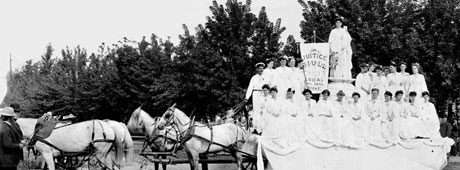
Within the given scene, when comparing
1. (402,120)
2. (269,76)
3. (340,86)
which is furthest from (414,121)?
(269,76)

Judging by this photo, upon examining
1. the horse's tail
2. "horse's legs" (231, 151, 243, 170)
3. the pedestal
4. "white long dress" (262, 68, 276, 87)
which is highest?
"white long dress" (262, 68, 276, 87)

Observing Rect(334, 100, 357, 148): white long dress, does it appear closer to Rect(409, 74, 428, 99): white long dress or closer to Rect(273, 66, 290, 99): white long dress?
Rect(273, 66, 290, 99): white long dress

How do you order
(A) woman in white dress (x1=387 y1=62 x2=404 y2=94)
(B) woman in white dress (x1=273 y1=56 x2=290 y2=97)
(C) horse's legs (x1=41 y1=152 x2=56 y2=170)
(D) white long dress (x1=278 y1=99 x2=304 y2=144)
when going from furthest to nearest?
(A) woman in white dress (x1=387 y1=62 x2=404 y2=94)
(B) woman in white dress (x1=273 y1=56 x2=290 y2=97)
(C) horse's legs (x1=41 y1=152 x2=56 y2=170)
(D) white long dress (x1=278 y1=99 x2=304 y2=144)

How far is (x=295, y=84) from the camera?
51.2 feet

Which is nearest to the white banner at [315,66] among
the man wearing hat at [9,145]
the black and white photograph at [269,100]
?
the black and white photograph at [269,100]

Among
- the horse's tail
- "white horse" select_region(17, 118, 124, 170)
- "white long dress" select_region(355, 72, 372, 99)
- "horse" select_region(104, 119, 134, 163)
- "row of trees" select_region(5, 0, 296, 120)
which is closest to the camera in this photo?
"white horse" select_region(17, 118, 124, 170)

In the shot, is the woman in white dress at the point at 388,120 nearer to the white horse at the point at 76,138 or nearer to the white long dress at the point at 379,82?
the white long dress at the point at 379,82

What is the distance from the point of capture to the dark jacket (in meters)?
9.49

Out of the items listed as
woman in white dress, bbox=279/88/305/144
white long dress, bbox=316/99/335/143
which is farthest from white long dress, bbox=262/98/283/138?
white long dress, bbox=316/99/335/143

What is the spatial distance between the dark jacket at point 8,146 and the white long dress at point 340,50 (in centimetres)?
903

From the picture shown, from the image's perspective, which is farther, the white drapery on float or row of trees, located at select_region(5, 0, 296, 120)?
row of trees, located at select_region(5, 0, 296, 120)

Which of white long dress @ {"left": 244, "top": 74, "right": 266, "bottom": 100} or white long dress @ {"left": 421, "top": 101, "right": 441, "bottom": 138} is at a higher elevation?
white long dress @ {"left": 244, "top": 74, "right": 266, "bottom": 100}

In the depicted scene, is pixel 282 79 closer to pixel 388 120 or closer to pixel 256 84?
pixel 256 84

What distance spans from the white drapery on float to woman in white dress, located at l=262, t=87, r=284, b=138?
103 mm
